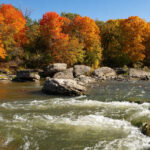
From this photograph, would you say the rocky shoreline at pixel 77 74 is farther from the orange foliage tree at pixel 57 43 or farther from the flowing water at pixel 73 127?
the flowing water at pixel 73 127

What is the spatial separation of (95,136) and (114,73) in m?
21.1

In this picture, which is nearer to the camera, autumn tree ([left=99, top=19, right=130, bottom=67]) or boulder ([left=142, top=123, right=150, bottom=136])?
boulder ([left=142, top=123, right=150, bottom=136])

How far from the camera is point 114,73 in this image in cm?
2597

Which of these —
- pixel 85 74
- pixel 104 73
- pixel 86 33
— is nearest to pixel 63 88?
pixel 85 74

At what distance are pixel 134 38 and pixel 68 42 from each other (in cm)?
1217

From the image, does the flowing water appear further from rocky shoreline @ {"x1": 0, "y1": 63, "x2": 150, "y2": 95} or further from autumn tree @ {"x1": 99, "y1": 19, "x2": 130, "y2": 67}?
autumn tree @ {"x1": 99, "y1": 19, "x2": 130, "y2": 67}

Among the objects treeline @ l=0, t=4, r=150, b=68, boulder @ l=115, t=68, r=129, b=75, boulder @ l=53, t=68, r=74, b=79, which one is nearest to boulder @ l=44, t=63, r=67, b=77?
boulder @ l=53, t=68, r=74, b=79

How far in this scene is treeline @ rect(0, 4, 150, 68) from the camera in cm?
3080

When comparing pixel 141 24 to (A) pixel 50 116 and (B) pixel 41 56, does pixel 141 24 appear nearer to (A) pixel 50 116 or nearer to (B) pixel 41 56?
(B) pixel 41 56

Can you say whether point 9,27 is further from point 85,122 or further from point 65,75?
point 85,122

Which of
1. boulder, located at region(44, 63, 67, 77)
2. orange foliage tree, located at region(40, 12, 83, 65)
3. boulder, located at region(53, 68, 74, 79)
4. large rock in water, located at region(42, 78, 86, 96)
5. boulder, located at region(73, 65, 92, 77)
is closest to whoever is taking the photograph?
large rock in water, located at region(42, 78, 86, 96)

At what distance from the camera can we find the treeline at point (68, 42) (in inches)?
1212

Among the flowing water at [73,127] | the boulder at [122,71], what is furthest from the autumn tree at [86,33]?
the flowing water at [73,127]

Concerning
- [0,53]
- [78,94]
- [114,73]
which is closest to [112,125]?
[78,94]
